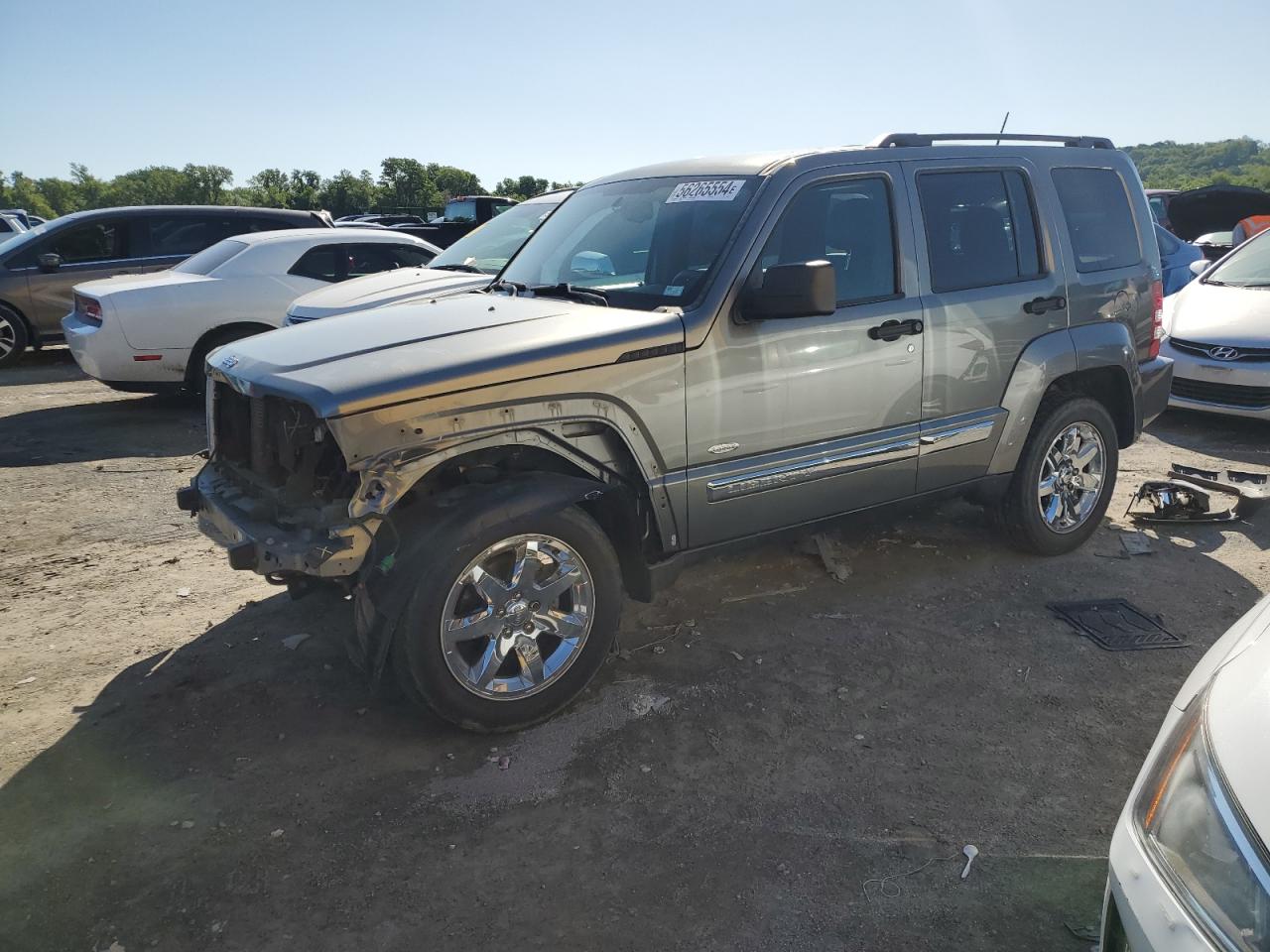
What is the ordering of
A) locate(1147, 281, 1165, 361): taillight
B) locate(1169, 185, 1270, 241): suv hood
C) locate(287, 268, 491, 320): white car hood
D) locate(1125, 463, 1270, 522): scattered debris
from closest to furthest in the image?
locate(1147, 281, 1165, 361): taillight < locate(1125, 463, 1270, 522): scattered debris < locate(287, 268, 491, 320): white car hood < locate(1169, 185, 1270, 241): suv hood

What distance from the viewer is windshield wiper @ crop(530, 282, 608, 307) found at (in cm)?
396

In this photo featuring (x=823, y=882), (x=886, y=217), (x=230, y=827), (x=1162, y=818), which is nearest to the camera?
(x=1162, y=818)

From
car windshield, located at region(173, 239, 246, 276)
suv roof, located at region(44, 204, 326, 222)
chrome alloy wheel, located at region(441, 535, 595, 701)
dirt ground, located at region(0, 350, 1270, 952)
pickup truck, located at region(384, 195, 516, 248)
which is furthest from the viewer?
pickup truck, located at region(384, 195, 516, 248)

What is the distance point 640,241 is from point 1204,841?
3.20 m

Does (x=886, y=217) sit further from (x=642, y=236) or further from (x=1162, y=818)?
(x=1162, y=818)

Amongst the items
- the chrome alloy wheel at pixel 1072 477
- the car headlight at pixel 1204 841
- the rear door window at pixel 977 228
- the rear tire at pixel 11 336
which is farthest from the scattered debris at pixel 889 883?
the rear tire at pixel 11 336

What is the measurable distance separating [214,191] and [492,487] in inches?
3945

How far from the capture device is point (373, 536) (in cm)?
317

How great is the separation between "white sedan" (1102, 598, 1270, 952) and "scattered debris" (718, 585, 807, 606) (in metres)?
2.67

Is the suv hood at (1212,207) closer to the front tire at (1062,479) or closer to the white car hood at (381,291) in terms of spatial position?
the front tire at (1062,479)

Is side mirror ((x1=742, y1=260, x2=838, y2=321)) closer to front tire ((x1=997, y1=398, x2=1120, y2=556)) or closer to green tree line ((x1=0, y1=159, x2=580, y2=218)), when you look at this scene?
front tire ((x1=997, y1=398, x2=1120, y2=556))

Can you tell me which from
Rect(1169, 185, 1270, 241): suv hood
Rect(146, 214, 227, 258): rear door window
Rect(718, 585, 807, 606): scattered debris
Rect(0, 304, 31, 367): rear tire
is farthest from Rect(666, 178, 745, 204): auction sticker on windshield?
Rect(1169, 185, 1270, 241): suv hood

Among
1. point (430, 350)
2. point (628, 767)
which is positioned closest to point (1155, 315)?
point (628, 767)

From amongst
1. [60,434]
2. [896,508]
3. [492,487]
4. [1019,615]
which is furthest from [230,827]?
[60,434]
